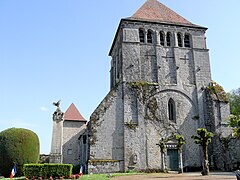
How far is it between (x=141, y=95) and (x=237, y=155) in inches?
398

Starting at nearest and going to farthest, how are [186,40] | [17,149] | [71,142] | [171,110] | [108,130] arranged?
1. [17,149]
2. [108,130]
3. [171,110]
4. [186,40]
5. [71,142]

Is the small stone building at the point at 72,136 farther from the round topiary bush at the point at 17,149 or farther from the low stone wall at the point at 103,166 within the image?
the low stone wall at the point at 103,166

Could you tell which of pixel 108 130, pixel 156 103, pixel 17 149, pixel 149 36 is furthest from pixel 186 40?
pixel 17 149

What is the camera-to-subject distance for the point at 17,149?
78.0 feet

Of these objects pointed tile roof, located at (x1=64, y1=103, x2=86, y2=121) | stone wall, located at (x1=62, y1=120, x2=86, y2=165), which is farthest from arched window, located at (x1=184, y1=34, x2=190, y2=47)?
stone wall, located at (x1=62, y1=120, x2=86, y2=165)

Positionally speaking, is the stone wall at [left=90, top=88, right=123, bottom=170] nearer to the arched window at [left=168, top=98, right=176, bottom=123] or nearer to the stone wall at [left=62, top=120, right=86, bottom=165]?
the arched window at [left=168, top=98, right=176, bottom=123]

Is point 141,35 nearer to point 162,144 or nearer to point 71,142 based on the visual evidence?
point 162,144

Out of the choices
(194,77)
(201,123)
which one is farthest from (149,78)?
(201,123)

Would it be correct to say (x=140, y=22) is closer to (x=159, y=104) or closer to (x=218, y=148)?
(x=159, y=104)

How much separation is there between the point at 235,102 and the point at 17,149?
108 ft

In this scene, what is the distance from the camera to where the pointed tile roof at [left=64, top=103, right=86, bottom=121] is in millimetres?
37428

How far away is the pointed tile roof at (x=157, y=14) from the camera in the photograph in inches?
1144

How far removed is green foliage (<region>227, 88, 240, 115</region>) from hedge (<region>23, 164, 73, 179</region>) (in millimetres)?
29568

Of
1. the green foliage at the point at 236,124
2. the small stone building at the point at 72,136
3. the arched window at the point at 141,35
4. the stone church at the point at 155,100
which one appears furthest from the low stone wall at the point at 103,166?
the arched window at the point at 141,35
